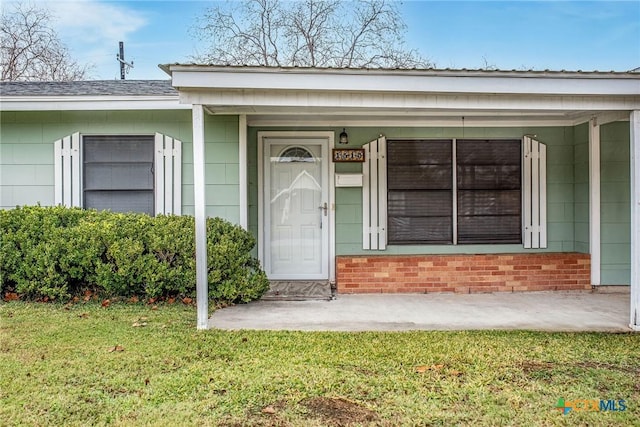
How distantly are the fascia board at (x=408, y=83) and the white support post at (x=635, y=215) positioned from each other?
0.40 m

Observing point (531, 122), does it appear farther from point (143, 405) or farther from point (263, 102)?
point (143, 405)

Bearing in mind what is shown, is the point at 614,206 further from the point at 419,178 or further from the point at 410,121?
the point at 410,121

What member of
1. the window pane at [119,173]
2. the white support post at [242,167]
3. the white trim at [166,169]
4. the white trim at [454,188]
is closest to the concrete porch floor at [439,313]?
the white trim at [454,188]

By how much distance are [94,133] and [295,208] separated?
3.06 meters

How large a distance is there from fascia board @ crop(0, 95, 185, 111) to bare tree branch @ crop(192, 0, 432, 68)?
379 inches

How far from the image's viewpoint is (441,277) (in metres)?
6.89

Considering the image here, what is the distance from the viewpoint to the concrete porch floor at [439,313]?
5.02 metres

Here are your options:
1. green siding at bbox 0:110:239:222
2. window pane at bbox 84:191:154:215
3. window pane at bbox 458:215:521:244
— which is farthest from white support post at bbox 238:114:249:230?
window pane at bbox 458:215:521:244

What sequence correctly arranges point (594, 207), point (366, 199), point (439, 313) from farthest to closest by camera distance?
point (366, 199), point (594, 207), point (439, 313)

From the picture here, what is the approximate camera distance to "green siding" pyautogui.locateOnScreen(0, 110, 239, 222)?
6555 millimetres

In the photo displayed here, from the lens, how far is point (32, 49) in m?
16.3

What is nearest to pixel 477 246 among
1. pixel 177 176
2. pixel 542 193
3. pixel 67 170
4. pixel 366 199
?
pixel 542 193

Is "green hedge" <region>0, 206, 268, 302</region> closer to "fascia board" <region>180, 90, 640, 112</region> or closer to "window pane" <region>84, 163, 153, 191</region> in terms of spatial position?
"window pane" <region>84, 163, 153, 191</region>

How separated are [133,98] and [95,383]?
4.13 meters
